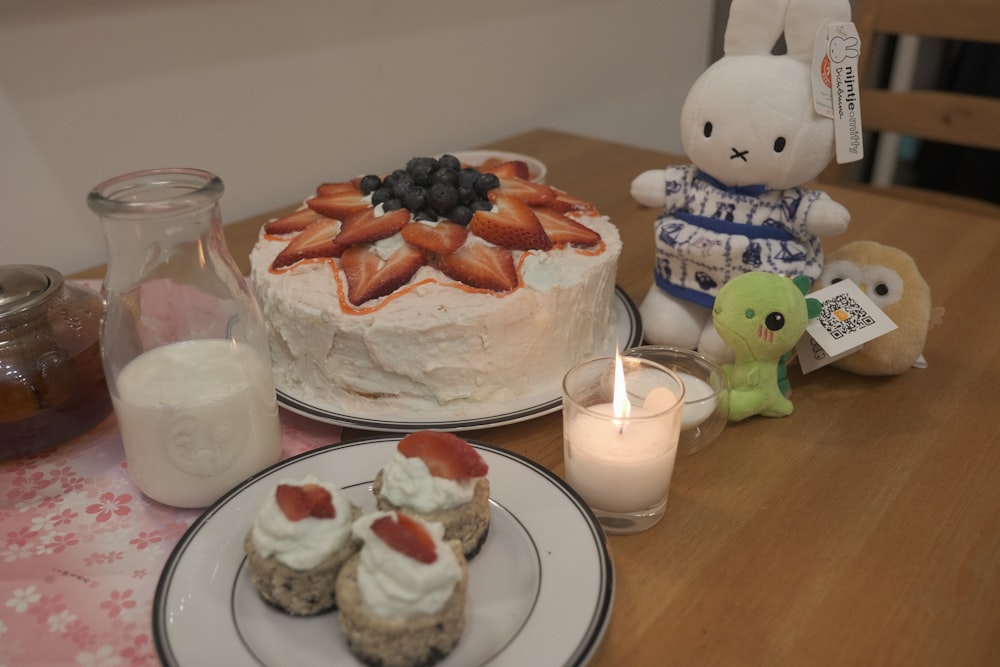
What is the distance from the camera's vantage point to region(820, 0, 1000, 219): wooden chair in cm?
204

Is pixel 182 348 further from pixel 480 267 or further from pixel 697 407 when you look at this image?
pixel 697 407

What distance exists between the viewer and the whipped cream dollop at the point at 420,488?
0.83 meters

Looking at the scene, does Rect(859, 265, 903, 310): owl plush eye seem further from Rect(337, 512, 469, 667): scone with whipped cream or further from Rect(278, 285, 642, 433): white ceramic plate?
Rect(337, 512, 469, 667): scone with whipped cream

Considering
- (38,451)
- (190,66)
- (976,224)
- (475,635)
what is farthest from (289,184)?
(976,224)

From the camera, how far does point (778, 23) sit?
113 centimetres

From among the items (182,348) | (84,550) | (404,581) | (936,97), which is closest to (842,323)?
(404,581)

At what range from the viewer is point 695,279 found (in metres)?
1.27

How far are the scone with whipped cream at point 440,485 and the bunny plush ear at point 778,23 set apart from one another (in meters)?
0.76

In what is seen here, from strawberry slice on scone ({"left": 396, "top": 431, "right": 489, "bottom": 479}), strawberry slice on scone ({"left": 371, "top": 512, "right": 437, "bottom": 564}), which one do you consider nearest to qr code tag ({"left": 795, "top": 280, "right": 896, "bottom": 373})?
strawberry slice on scone ({"left": 396, "top": 431, "right": 489, "bottom": 479})

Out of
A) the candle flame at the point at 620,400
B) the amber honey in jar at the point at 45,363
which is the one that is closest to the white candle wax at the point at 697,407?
the candle flame at the point at 620,400

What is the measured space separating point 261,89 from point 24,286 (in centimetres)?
95

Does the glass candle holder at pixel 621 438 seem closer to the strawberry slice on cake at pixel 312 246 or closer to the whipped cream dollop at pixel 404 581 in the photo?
the whipped cream dollop at pixel 404 581

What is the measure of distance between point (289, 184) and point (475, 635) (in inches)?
59.4

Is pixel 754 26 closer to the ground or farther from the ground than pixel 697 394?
farther from the ground
